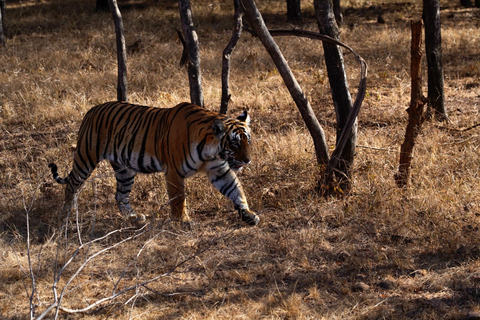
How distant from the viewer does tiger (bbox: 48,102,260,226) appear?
5.30m

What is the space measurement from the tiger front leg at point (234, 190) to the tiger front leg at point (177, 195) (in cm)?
30

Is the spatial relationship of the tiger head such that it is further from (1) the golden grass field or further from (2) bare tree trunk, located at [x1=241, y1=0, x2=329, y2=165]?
(2) bare tree trunk, located at [x1=241, y1=0, x2=329, y2=165]

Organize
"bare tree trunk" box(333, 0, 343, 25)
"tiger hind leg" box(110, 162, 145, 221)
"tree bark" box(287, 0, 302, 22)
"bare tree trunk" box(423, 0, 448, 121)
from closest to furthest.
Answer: "tiger hind leg" box(110, 162, 145, 221) < "bare tree trunk" box(423, 0, 448, 121) < "bare tree trunk" box(333, 0, 343, 25) < "tree bark" box(287, 0, 302, 22)

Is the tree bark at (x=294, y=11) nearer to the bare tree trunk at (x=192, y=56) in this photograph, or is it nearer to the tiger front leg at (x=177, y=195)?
the bare tree trunk at (x=192, y=56)

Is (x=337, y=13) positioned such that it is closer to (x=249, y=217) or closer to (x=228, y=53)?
(x=228, y=53)

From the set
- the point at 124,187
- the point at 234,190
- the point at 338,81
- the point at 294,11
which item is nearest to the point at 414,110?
the point at 338,81

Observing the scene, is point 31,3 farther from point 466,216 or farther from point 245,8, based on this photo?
point 466,216

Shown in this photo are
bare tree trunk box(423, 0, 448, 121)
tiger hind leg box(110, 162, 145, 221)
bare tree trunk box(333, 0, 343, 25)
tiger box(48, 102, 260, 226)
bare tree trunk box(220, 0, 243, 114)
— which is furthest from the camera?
bare tree trunk box(333, 0, 343, 25)

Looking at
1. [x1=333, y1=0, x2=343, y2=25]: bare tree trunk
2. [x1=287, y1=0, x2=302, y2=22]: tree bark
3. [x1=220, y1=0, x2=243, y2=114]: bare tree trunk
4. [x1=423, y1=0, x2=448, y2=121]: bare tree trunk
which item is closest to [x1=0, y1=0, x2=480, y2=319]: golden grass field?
[x1=423, y1=0, x2=448, y2=121]: bare tree trunk

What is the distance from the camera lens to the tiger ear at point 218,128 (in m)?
5.10

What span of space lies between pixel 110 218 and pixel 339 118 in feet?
8.70

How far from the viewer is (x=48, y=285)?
4.73 metres

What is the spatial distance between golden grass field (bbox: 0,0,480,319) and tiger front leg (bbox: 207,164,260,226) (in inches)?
5.6

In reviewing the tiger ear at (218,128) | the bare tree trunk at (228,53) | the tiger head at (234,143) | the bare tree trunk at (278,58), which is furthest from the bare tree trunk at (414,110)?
the bare tree trunk at (228,53)
